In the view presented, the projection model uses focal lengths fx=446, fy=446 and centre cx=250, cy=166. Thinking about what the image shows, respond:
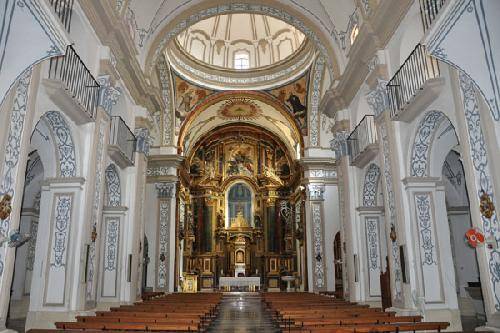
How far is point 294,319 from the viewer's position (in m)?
7.36

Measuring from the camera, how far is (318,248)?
18.5 metres

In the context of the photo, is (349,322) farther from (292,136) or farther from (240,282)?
(292,136)

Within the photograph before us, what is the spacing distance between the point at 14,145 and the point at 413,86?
271 inches

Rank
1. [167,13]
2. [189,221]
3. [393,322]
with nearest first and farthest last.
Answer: [393,322] < [167,13] < [189,221]

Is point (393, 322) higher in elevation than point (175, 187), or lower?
lower

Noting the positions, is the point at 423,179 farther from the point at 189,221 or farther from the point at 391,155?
the point at 189,221

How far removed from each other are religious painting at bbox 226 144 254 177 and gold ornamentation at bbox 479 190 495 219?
20932mm

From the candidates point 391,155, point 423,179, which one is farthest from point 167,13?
point 423,179

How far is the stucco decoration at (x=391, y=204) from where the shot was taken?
929 centimetres

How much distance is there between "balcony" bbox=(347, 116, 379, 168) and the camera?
10.7 meters

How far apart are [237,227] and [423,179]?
1782 cm

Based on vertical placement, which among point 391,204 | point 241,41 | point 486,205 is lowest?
point 486,205

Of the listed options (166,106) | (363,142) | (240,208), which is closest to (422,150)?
(363,142)

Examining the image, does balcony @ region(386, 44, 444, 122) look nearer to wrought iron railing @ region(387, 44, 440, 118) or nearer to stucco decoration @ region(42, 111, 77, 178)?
wrought iron railing @ region(387, 44, 440, 118)
